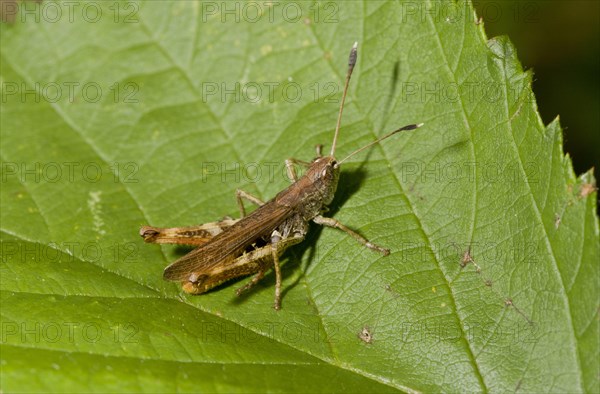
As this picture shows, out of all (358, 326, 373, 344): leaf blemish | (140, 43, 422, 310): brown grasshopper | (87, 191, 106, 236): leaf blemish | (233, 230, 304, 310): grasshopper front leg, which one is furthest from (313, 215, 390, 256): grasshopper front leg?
(87, 191, 106, 236): leaf blemish

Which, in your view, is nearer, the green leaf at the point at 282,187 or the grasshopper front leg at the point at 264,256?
the green leaf at the point at 282,187

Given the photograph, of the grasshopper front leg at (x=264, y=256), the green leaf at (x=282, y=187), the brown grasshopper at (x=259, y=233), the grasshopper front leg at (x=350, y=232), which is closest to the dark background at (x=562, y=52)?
the green leaf at (x=282, y=187)

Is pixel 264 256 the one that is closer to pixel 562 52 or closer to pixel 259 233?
pixel 259 233

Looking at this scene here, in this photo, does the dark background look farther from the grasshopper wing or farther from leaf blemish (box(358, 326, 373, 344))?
leaf blemish (box(358, 326, 373, 344))

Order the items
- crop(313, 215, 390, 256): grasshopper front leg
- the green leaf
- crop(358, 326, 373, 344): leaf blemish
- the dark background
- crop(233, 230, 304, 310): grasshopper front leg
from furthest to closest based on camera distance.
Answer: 1. the dark background
2. crop(233, 230, 304, 310): grasshopper front leg
3. crop(313, 215, 390, 256): grasshopper front leg
4. crop(358, 326, 373, 344): leaf blemish
5. the green leaf

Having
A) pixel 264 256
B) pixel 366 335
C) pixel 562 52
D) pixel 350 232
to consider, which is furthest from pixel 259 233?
pixel 562 52

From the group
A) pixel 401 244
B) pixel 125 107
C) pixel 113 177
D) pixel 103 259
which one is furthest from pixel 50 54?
pixel 401 244

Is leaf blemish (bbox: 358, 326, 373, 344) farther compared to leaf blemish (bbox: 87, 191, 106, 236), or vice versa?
leaf blemish (bbox: 87, 191, 106, 236)

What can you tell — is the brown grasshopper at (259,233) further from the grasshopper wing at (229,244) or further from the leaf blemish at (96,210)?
the leaf blemish at (96,210)
